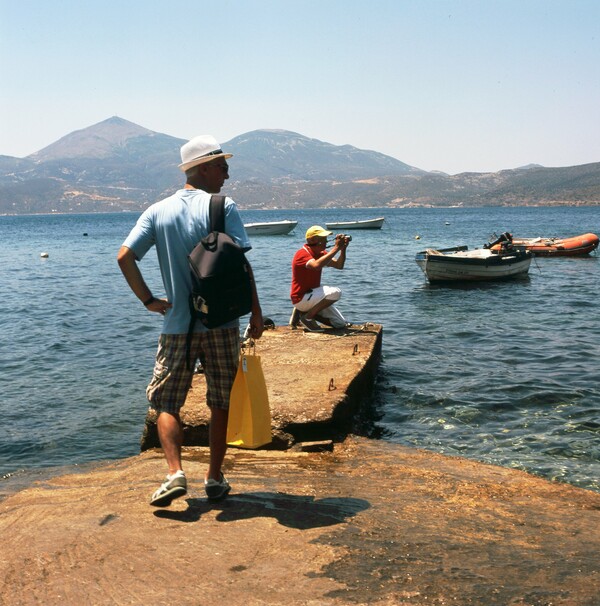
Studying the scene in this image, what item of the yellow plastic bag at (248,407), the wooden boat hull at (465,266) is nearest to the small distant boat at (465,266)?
the wooden boat hull at (465,266)

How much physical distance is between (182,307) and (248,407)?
80 centimetres

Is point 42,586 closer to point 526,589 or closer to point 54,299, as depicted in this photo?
point 526,589

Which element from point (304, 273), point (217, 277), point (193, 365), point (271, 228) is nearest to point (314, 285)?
point (304, 273)

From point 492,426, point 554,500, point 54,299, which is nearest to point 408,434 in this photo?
point 492,426

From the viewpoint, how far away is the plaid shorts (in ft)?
13.6

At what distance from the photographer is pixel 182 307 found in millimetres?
4117

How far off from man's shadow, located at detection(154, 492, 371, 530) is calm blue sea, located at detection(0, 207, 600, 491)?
2903mm

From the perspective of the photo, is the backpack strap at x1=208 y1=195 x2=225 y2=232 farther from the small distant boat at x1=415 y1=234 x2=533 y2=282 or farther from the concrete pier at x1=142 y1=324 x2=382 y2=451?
the small distant boat at x1=415 y1=234 x2=533 y2=282

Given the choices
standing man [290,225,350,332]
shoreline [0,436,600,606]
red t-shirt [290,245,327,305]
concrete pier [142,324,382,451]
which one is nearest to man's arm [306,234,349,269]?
standing man [290,225,350,332]

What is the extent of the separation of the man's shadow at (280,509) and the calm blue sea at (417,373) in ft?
9.52

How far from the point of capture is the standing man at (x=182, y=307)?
4121 mm

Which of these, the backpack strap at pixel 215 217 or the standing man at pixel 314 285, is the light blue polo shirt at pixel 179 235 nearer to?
the backpack strap at pixel 215 217

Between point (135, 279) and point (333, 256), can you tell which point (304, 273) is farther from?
point (135, 279)

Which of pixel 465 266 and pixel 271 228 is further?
pixel 271 228
